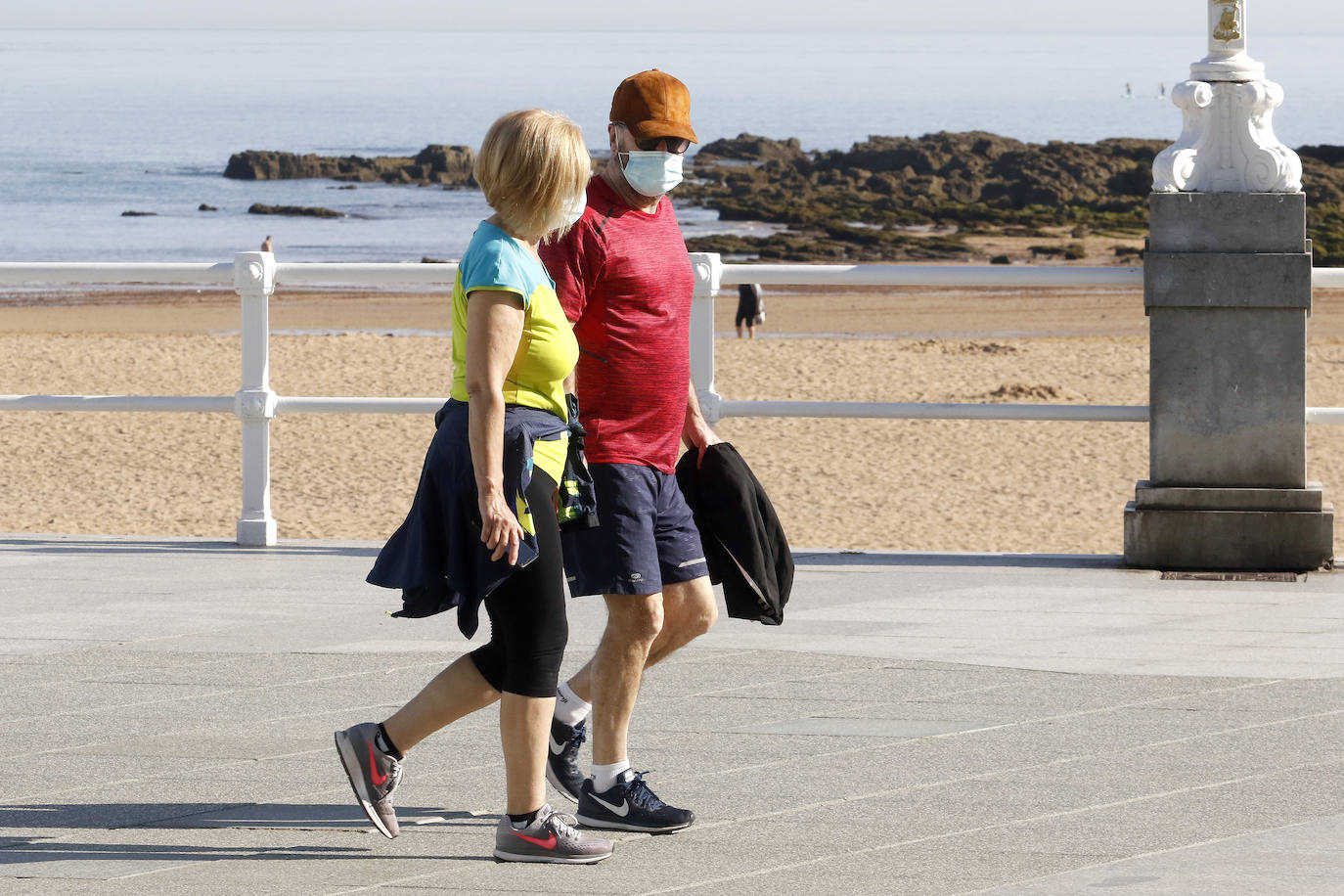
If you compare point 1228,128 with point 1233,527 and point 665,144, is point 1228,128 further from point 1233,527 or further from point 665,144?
point 665,144

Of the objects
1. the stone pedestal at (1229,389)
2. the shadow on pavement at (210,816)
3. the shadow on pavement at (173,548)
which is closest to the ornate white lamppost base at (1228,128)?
the stone pedestal at (1229,389)

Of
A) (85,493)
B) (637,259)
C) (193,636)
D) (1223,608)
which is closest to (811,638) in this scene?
(1223,608)

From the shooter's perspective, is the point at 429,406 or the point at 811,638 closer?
the point at 811,638

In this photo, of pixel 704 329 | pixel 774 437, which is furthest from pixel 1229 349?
pixel 774 437

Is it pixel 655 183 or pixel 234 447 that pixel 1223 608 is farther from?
pixel 234 447

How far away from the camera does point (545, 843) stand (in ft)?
13.6

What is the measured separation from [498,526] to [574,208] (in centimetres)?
68

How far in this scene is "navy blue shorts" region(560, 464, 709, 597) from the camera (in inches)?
171

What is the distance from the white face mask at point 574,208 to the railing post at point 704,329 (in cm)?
379

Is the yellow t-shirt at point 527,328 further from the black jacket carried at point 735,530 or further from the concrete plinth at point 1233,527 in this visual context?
the concrete plinth at point 1233,527

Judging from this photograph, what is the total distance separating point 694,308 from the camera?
26.6 feet

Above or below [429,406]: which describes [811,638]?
below

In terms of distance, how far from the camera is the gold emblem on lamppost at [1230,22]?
25.7 ft

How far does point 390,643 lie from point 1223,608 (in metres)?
2.87
